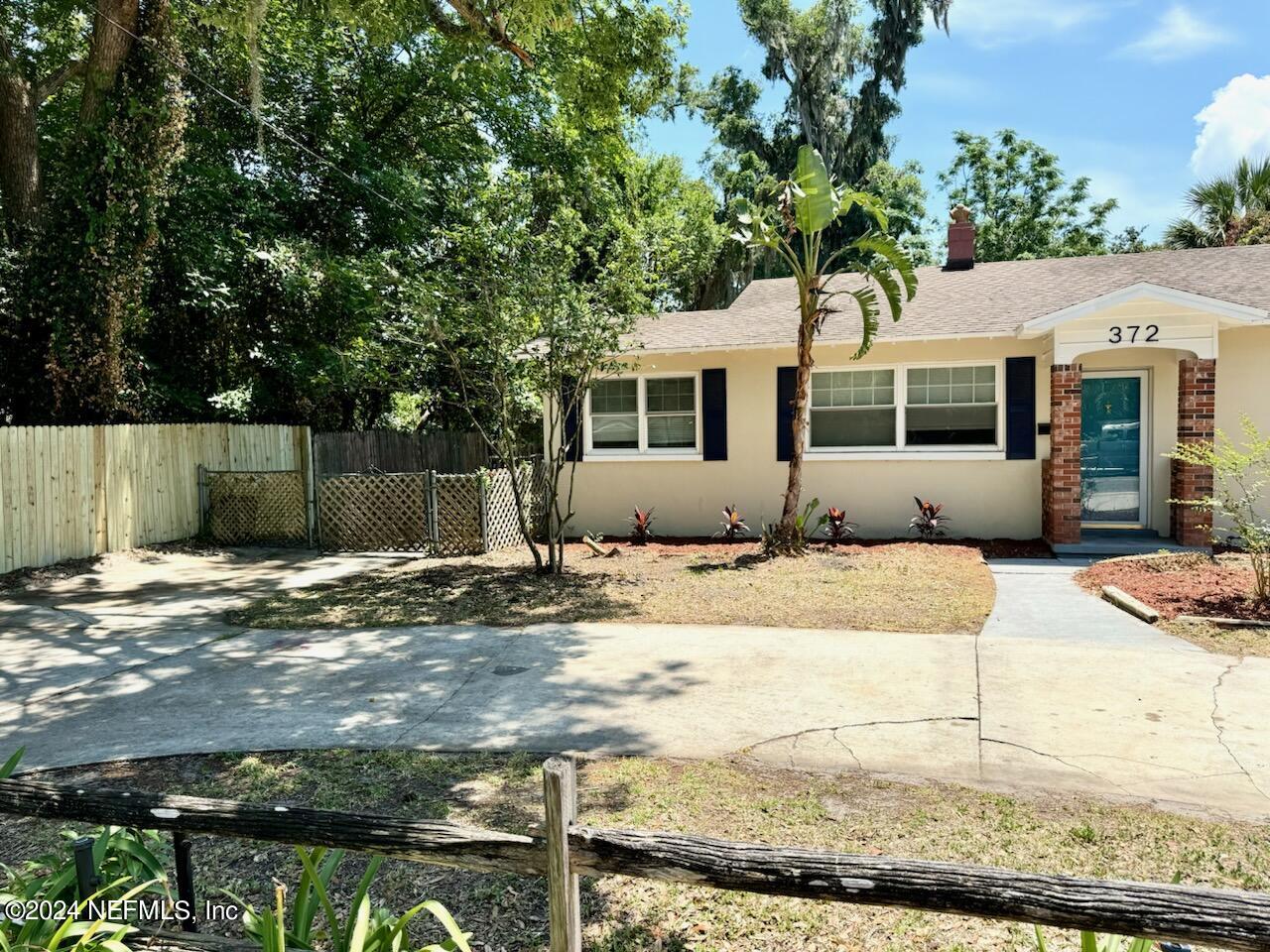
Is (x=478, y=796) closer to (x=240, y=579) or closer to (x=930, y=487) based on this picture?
(x=240, y=579)

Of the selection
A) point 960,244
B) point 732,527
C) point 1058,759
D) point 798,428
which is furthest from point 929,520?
point 1058,759

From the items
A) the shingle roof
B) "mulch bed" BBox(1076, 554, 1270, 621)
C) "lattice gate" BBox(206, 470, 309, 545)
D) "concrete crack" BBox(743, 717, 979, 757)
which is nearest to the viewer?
"concrete crack" BBox(743, 717, 979, 757)

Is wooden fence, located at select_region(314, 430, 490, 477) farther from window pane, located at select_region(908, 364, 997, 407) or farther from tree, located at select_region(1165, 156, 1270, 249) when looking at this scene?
tree, located at select_region(1165, 156, 1270, 249)

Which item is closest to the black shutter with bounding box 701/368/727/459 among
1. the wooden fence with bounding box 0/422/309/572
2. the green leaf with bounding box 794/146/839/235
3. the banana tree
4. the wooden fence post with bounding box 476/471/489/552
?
the banana tree

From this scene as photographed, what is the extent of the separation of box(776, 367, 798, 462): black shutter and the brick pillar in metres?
5.06

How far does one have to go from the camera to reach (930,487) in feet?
39.0

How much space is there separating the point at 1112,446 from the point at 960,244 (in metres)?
5.52

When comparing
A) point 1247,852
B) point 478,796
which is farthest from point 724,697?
point 1247,852

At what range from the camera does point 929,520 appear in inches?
459

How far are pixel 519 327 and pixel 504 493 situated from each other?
4018mm

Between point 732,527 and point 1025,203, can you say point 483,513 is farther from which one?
point 1025,203

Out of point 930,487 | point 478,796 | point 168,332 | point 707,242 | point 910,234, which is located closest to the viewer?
point 478,796

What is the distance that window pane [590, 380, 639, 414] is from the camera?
13562 mm

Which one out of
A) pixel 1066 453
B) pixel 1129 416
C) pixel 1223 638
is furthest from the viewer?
pixel 1129 416
